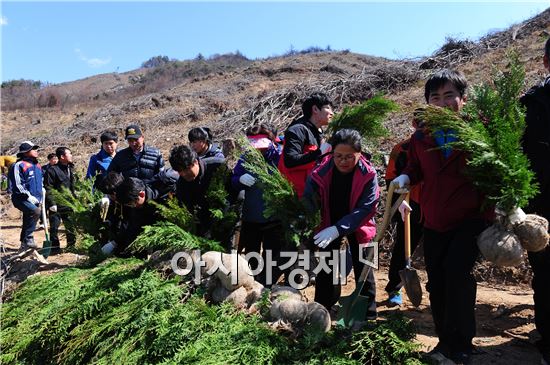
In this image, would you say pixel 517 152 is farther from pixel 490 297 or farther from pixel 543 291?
pixel 490 297

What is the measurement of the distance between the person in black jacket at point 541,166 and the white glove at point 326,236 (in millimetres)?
1134

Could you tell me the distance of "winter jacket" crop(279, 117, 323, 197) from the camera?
3.76m

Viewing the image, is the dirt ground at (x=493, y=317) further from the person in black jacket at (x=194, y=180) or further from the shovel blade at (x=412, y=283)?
the person in black jacket at (x=194, y=180)

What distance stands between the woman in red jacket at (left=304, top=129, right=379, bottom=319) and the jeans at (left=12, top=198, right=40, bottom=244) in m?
5.44

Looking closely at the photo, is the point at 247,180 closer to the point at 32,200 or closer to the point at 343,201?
the point at 343,201

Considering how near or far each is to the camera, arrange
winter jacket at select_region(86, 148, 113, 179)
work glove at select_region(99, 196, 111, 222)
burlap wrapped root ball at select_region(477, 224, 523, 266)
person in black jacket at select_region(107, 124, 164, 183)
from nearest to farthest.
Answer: burlap wrapped root ball at select_region(477, 224, 523, 266), work glove at select_region(99, 196, 111, 222), person in black jacket at select_region(107, 124, 164, 183), winter jacket at select_region(86, 148, 113, 179)

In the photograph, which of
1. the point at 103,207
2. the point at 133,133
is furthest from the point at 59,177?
the point at 103,207

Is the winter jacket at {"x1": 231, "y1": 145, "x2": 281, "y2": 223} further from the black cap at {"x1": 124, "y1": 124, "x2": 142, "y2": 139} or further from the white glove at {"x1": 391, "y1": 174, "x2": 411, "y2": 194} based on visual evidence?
the black cap at {"x1": 124, "y1": 124, "x2": 142, "y2": 139}

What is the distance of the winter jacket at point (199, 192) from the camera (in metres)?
3.75

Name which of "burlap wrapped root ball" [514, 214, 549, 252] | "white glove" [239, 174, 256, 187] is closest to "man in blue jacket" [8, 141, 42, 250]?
"white glove" [239, 174, 256, 187]

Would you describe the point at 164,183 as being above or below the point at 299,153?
below

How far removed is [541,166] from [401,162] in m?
0.76

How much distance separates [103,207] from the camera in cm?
459

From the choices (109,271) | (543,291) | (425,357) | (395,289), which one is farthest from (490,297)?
(109,271)
